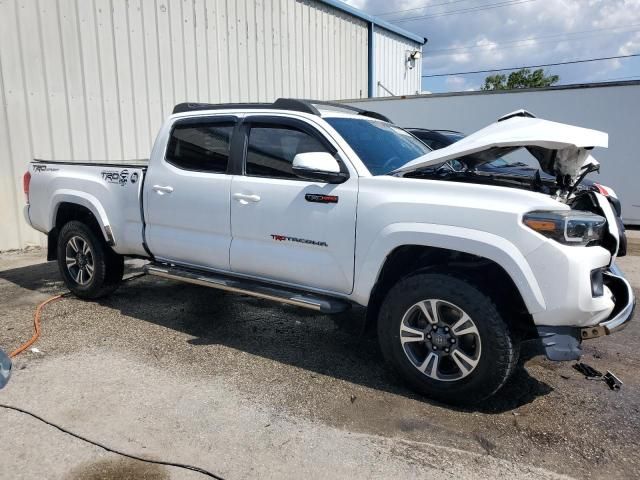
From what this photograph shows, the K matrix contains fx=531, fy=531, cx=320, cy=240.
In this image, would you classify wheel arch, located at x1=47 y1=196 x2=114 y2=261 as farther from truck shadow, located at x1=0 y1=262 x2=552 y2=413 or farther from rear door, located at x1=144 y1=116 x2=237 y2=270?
truck shadow, located at x1=0 y1=262 x2=552 y2=413

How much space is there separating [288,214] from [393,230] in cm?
90

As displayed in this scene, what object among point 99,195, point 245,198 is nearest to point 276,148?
point 245,198

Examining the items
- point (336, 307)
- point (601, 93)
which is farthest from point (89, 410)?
point (601, 93)

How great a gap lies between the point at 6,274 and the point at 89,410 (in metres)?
4.87

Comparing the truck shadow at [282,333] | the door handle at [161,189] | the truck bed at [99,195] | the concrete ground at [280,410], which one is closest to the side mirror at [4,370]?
the concrete ground at [280,410]

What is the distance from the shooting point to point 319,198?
3.88 m

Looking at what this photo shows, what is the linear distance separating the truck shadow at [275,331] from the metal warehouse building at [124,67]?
3342 mm

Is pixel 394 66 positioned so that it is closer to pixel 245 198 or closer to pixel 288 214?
pixel 245 198

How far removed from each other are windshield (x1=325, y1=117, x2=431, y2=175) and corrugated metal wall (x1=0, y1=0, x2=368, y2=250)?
6696 millimetres

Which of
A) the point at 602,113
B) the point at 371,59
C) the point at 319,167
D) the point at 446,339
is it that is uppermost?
the point at 371,59

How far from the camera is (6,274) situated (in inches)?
289

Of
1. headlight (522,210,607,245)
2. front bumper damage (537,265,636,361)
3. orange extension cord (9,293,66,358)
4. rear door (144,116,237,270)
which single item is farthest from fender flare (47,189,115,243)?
front bumper damage (537,265,636,361)

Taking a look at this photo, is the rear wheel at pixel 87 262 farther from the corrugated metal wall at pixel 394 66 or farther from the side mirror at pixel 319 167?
the corrugated metal wall at pixel 394 66

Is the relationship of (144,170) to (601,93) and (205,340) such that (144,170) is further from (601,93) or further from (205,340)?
(601,93)
